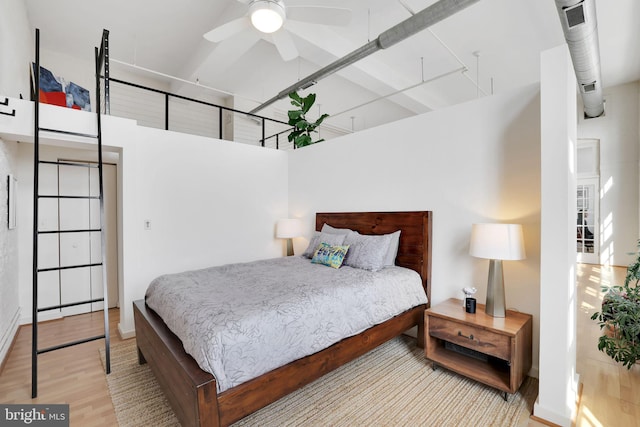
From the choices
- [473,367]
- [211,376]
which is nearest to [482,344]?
[473,367]

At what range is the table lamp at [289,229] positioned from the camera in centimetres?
423

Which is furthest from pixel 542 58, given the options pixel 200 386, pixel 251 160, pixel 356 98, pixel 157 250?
pixel 356 98

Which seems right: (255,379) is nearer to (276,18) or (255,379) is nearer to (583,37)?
(276,18)

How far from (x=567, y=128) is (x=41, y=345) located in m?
4.85

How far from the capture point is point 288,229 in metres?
4.23

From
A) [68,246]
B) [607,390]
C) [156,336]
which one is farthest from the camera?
[68,246]

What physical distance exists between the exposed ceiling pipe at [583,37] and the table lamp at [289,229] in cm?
356

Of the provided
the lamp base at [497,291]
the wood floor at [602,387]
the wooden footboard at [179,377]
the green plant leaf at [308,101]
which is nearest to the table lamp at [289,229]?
the green plant leaf at [308,101]

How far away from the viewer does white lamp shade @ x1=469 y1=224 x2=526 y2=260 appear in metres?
2.09

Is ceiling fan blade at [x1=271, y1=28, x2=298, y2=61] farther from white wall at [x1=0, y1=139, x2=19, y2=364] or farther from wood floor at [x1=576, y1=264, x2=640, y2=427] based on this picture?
wood floor at [x1=576, y1=264, x2=640, y2=427]

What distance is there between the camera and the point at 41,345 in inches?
113

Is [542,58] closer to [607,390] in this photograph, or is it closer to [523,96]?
[523,96]

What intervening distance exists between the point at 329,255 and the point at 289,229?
125 centimetres

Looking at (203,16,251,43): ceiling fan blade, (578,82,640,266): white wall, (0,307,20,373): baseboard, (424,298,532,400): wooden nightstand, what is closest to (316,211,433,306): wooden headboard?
(424,298,532,400): wooden nightstand
